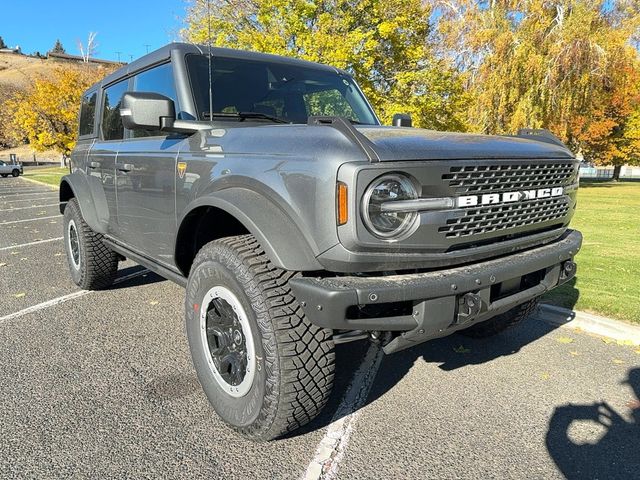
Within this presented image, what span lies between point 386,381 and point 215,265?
1.42 metres

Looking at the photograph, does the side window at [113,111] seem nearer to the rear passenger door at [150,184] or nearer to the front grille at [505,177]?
the rear passenger door at [150,184]

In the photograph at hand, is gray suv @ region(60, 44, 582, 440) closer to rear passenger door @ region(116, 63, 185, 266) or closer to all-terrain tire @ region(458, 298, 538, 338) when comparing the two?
rear passenger door @ region(116, 63, 185, 266)

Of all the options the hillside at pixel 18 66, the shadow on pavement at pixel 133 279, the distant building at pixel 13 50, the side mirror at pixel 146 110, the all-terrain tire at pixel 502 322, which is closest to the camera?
the side mirror at pixel 146 110

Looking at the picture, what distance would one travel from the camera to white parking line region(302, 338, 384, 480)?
2.28m

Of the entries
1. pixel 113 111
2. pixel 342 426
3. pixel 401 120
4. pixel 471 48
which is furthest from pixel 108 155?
pixel 471 48

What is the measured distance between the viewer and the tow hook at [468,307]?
217 centimetres

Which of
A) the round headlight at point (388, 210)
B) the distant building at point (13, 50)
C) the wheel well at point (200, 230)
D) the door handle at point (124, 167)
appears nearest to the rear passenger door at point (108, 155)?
the door handle at point (124, 167)

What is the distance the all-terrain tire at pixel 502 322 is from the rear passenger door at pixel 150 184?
2295 millimetres

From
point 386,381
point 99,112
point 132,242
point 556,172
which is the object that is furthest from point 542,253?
point 99,112

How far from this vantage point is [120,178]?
12.2 ft

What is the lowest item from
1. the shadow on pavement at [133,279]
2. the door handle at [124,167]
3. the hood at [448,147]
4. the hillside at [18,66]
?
the shadow on pavement at [133,279]

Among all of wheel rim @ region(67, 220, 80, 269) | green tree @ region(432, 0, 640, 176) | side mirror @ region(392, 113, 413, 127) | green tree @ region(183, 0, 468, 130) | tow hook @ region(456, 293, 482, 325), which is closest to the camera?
tow hook @ region(456, 293, 482, 325)

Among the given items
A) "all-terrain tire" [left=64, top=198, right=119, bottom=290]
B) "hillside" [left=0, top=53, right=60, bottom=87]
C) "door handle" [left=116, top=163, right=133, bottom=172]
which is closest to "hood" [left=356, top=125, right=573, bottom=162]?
"door handle" [left=116, top=163, right=133, bottom=172]

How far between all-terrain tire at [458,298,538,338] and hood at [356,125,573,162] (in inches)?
46.7
